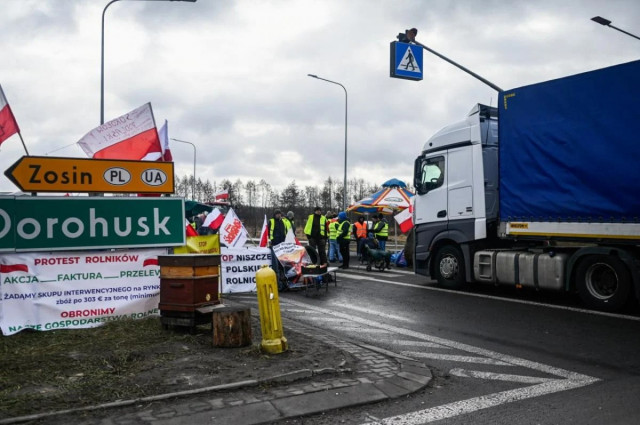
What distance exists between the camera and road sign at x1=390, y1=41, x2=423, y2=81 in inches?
651

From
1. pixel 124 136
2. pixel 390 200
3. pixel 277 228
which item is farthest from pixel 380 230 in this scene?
pixel 124 136

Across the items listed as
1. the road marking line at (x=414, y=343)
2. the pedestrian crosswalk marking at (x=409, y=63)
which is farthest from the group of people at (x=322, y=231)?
the road marking line at (x=414, y=343)

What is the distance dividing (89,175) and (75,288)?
1.58 metres

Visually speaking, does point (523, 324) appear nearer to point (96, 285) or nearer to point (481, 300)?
point (481, 300)

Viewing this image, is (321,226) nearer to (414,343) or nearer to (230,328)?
(414,343)

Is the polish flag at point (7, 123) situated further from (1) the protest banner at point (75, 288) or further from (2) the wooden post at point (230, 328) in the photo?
(2) the wooden post at point (230, 328)

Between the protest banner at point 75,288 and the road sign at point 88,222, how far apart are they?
16cm

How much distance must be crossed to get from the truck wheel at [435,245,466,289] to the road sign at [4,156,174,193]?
6.62m

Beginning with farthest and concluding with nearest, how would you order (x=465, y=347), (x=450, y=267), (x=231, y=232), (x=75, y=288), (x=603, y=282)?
(x=231, y=232), (x=450, y=267), (x=603, y=282), (x=75, y=288), (x=465, y=347)

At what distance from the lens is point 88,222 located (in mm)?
8055

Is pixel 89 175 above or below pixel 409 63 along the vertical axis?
below

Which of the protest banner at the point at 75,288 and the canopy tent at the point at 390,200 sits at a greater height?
the canopy tent at the point at 390,200

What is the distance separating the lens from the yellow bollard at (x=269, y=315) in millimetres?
6332

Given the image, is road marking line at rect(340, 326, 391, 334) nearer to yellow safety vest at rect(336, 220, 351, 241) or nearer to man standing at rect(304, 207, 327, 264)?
man standing at rect(304, 207, 327, 264)
